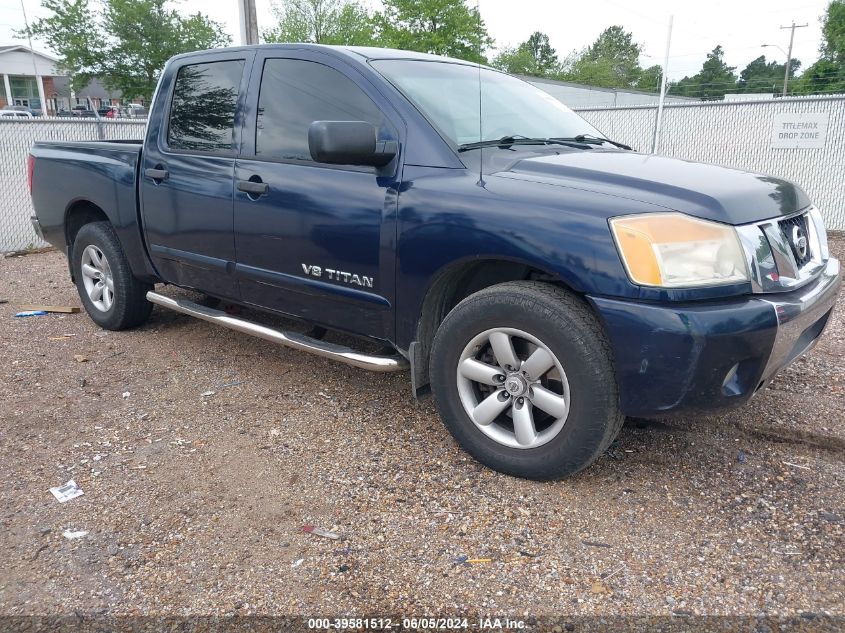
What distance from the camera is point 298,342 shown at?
11.4 feet

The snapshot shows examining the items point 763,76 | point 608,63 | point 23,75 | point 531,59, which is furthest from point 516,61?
point 23,75

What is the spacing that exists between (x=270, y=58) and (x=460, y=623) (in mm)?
2985

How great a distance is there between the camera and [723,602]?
6.93 ft

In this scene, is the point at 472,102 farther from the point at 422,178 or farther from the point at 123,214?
the point at 123,214

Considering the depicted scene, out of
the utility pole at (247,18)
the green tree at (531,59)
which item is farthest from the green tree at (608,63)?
the utility pole at (247,18)

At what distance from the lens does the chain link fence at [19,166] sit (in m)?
8.32

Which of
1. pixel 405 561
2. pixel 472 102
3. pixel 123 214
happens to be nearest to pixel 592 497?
pixel 405 561

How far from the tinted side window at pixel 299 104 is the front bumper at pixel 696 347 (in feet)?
4.99

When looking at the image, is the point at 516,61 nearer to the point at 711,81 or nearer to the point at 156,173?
the point at 711,81

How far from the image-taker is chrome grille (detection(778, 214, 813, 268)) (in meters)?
2.71

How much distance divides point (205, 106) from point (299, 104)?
846 millimetres

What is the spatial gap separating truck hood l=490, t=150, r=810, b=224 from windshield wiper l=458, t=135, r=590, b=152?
14 centimetres

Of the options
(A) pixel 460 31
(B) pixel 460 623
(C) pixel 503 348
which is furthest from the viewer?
(A) pixel 460 31

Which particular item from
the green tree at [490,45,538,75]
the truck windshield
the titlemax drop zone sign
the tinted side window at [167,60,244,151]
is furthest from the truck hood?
the green tree at [490,45,538,75]
